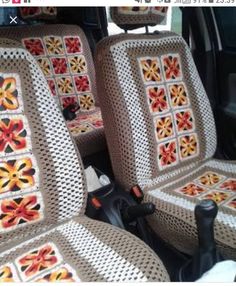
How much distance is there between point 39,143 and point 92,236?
248mm

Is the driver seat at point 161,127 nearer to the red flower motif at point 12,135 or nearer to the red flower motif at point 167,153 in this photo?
the red flower motif at point 167,153

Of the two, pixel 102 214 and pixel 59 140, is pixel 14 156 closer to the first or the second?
pixel 59 140

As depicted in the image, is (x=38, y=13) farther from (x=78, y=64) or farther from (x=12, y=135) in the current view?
(x=12, y=135)

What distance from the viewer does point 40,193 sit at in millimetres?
952

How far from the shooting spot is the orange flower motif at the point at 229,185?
3.81 feet

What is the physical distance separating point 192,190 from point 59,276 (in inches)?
20.6

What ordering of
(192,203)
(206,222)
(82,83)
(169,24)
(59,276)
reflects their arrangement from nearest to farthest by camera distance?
(59,276), (206,222), (192,203), (169,24), (82,83)

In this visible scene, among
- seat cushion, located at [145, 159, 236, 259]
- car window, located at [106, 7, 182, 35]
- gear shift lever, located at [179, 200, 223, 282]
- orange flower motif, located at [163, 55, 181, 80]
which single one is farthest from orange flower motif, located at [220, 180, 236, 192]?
car window, located at [106, 7, 182, 35]

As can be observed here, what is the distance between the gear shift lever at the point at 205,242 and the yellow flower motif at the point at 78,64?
1093mm

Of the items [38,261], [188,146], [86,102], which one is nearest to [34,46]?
[86,102]

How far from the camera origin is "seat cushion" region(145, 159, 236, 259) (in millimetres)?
962

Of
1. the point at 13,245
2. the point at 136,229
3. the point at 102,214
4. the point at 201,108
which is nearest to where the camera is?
the point at 13,245

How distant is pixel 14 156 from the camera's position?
92 centimetres

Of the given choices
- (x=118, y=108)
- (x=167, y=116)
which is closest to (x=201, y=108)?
(x=167, y=116)
